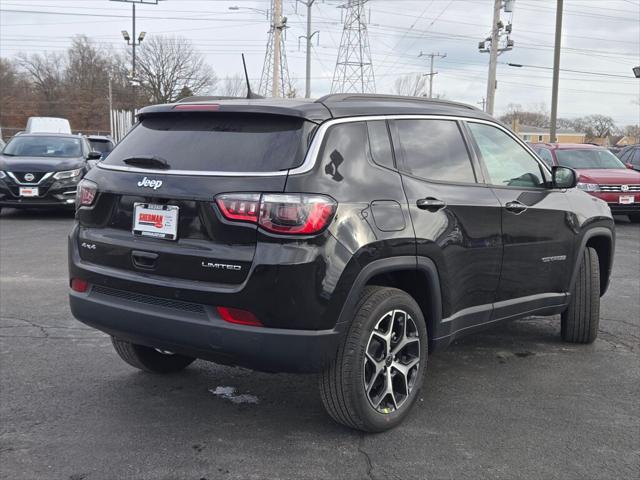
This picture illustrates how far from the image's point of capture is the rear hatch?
3.02m

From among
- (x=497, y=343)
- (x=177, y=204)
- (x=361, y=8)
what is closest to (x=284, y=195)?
(x=177, y=204)

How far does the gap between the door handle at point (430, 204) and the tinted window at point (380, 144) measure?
255mm

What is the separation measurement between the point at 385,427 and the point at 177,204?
5.25ft

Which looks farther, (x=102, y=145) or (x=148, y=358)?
(x=102, y=145)

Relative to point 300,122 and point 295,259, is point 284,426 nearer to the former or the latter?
point 295,259

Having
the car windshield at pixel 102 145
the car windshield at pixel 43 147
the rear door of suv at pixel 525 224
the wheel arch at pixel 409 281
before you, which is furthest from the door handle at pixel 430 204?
the car windshield at pixel 102 145

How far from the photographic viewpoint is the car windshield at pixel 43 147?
13.0m

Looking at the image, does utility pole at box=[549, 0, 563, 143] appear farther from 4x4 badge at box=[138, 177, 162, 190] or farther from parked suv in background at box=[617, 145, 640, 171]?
4x4 badge at box=[138, 177, 162, 190]

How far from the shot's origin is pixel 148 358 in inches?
165

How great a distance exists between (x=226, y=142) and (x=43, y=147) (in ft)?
37.1

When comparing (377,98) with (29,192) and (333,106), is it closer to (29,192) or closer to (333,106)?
(333,106)

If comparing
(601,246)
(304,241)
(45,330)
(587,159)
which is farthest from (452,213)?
(587,159)

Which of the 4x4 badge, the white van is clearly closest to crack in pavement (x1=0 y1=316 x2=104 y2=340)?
the 4x4 badge

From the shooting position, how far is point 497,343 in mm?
5180
